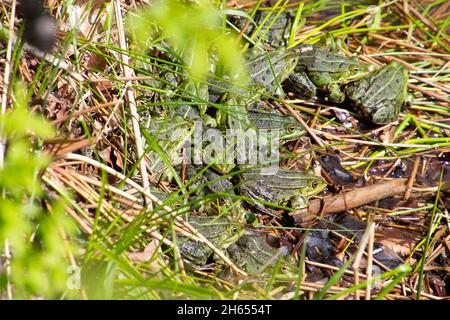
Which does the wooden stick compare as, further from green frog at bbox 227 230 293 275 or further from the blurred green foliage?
the blurred green foliage

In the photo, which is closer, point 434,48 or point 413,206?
point 413,206

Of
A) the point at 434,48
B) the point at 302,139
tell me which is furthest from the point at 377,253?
the point at 434,48

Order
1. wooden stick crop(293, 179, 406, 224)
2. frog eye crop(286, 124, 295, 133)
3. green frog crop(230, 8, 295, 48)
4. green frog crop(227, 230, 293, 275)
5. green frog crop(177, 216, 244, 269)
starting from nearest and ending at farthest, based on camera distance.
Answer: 1. green frog crop(177, 216, 244, 269)
2. green frog crop(227, 230, 293, 275)
3. wooden stick crop(293, 179, 406, 224)
4. frog eye crop(286, 124, 295, 133)
5. green frog crop(230, 8, 295, 48)

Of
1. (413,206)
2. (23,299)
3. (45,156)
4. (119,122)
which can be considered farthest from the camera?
(413,206)

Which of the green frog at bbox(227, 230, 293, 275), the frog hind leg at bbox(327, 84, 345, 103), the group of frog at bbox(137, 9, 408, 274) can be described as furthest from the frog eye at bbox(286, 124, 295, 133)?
the green frog at bbox(227, 230, 293, 275)

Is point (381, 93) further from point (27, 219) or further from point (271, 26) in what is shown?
point (27, 219)

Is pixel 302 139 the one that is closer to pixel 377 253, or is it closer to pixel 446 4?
pixel 377 253

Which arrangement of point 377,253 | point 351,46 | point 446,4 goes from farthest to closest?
point 446,4 → point 351,46 → point 377,253

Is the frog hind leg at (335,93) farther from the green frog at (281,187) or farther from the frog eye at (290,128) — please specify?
the green frog at (281,187)
